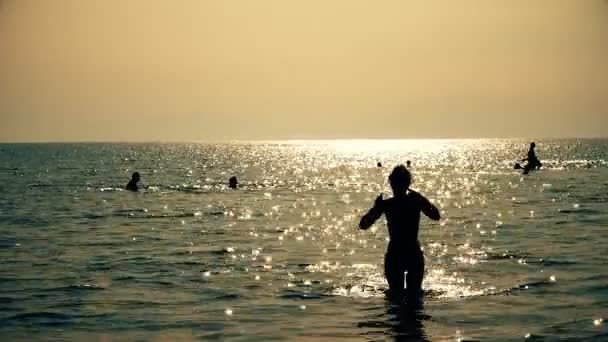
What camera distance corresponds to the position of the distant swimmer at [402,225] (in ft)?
38.7

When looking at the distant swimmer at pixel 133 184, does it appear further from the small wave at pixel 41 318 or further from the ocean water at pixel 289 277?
the small wave at pixel 41 318

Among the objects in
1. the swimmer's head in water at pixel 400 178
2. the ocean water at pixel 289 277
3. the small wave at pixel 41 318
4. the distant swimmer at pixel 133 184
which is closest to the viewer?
the ocean water at pixel 289 277

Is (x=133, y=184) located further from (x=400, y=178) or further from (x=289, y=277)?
(x=400, y=178)

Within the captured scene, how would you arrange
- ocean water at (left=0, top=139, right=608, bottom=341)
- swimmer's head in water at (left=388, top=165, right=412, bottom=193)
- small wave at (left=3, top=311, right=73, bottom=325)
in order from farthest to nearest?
small wave at (left=3, top=311, right=73, bottom=325), swimmer's head in water at (left=388, top=165, right=412, bottom=193), ocean water at (left=0, top=139, right=608, bottom=341)

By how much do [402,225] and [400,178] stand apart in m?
0.99

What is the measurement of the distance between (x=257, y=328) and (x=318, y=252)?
32.7 feet

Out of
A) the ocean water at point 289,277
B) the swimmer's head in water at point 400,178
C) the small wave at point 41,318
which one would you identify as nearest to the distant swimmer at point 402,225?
the swimmer's head in water at point 400,178

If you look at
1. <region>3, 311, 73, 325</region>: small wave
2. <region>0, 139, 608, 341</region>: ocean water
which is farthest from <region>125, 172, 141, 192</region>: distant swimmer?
<region>3, 311, 73, 325</region>: small wave

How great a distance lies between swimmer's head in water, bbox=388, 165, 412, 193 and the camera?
11.7 meters

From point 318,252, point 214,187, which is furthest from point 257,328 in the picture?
point 214,187

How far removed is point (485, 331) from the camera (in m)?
11.1

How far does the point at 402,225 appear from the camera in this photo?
40.4 ft

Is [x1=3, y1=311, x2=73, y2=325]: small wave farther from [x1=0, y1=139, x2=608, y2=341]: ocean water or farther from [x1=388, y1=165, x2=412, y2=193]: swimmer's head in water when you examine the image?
[x1=388, y1=165, x2=412, y2=193]: swimmer's head in water

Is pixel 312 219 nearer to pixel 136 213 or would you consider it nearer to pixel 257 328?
pixel 136 213
